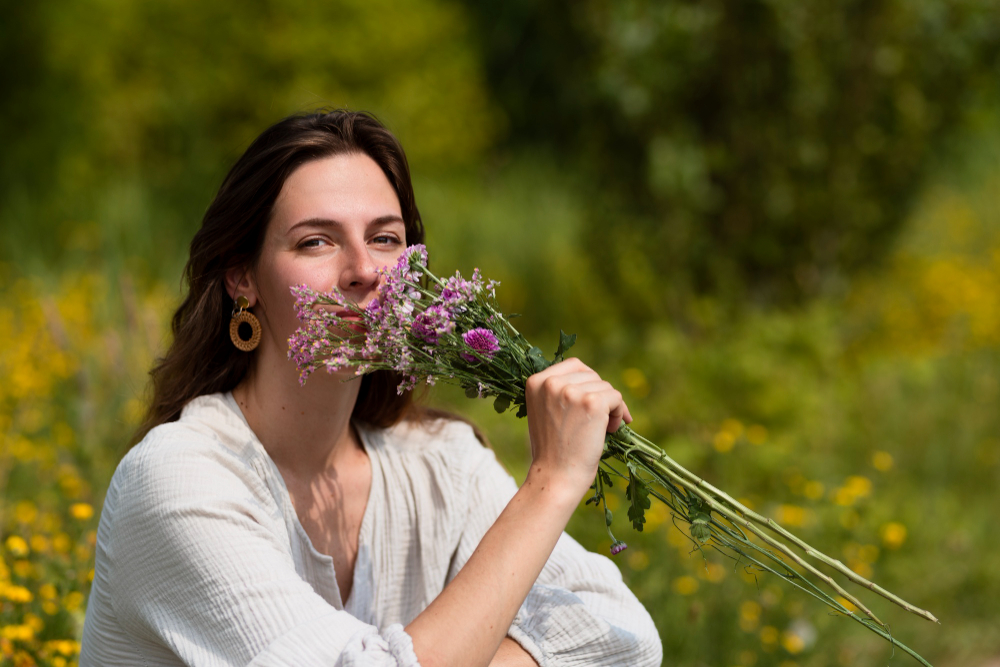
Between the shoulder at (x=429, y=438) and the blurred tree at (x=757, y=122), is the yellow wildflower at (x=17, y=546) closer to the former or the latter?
the shoulder at (x=429, y=438)

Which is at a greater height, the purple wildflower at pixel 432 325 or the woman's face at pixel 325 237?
the woman's face at pixel 325 237

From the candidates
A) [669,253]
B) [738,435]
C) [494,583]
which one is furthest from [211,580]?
[669,253]

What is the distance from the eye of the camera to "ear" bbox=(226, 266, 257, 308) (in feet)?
6.43

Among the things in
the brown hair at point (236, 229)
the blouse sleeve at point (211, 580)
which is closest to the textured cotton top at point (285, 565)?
the blouse sleeve at point (211, 580)

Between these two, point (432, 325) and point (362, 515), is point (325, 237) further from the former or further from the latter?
point (362, 515)

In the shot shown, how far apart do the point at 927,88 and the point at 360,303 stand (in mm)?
4941

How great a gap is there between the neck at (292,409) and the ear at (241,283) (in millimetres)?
104

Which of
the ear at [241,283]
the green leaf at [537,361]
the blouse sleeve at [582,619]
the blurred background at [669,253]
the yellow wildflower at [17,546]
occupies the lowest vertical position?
the yellow wildflower at [17,546]

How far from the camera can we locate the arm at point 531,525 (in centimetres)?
147

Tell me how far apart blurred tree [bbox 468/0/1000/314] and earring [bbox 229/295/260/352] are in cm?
372

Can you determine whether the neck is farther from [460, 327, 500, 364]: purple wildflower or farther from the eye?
[460, 327, 500, 364]: purple wildflower

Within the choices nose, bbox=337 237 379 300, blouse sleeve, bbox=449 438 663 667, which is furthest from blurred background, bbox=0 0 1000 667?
nose, bbox=337 237 379 300

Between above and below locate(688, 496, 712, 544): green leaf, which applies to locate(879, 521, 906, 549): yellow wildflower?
above

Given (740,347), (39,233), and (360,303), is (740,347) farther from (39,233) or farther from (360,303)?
(39,233)
